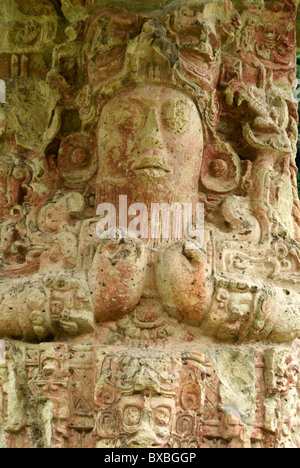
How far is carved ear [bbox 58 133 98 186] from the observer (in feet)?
12.4

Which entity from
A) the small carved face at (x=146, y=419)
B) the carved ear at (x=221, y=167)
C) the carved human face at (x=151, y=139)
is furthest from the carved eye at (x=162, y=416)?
the carved ear at (x=221, y=167)

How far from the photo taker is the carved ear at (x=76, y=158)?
3777mm

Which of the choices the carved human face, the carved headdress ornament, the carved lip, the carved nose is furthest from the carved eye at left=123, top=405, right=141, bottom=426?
the carved headdress ornament

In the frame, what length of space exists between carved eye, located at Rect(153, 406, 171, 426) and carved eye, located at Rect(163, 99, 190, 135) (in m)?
1.39

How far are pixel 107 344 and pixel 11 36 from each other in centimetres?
193

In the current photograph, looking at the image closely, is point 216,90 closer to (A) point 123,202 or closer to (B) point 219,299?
(A) point 123,202

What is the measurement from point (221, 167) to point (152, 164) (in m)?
0.49

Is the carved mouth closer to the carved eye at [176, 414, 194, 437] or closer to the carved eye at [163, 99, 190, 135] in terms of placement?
the carved eye at [163, 99, 190, 135]

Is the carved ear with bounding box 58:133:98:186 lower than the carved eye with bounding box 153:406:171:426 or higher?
higher

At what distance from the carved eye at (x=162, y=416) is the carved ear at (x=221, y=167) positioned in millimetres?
1263

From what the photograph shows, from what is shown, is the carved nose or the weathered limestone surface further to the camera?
the carved nose

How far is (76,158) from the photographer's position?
3.78 metres

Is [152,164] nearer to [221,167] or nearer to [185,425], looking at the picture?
[221,167]

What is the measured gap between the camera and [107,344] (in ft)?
10.9
